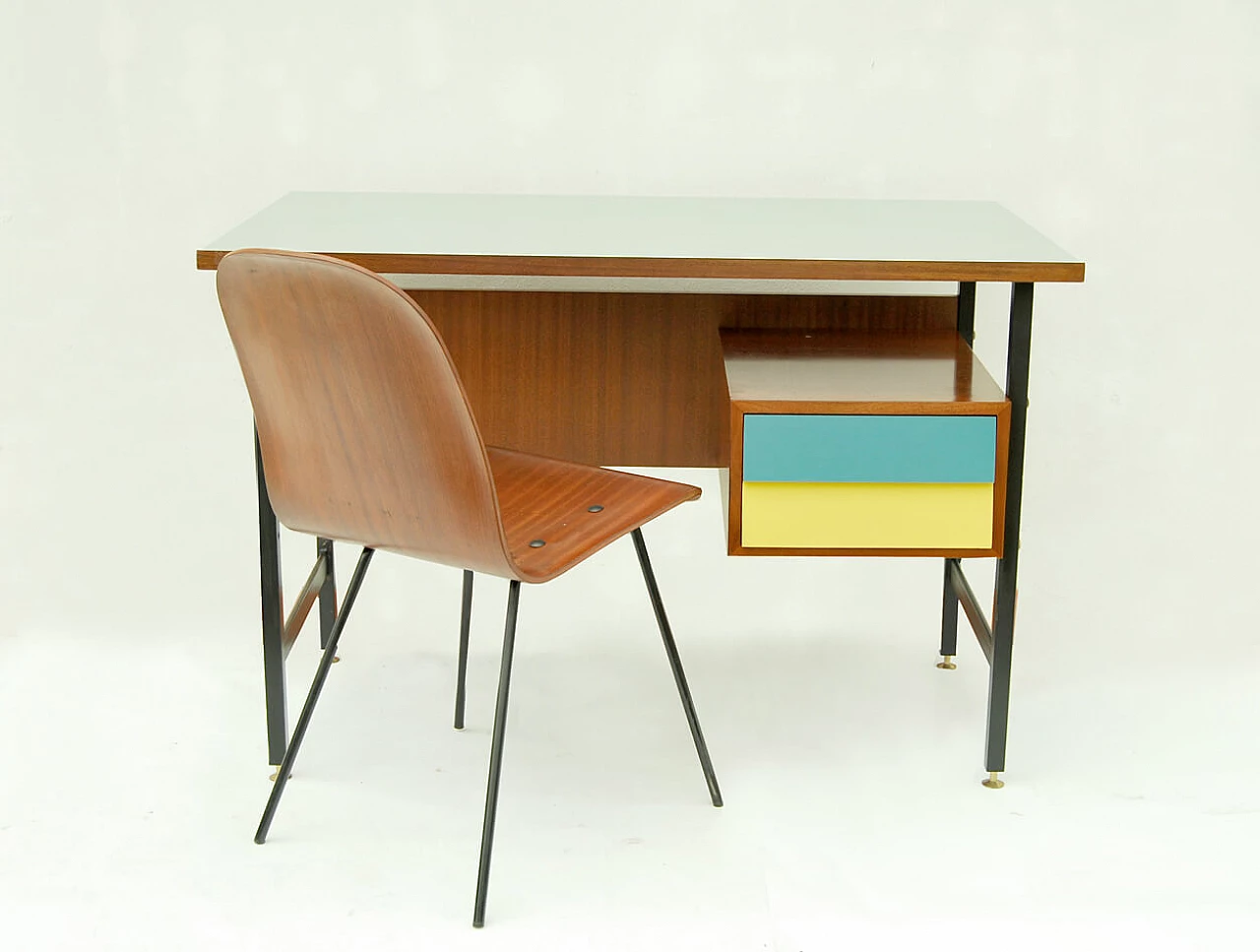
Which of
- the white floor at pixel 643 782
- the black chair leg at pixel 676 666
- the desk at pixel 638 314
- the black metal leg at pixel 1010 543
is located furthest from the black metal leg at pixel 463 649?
the black metal leg at pixel 1010 543

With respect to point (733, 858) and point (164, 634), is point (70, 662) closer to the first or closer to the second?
point (164, 634)

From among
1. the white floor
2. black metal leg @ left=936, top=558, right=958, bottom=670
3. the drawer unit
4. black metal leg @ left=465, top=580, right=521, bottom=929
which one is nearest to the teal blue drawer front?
the drawer unit

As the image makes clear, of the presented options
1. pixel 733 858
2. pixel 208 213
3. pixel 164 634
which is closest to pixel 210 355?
pixel 208 213

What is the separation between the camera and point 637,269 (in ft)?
7.37

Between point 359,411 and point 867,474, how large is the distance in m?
0.70

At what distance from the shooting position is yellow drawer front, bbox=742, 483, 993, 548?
7.59 feet

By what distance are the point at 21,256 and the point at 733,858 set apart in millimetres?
1750

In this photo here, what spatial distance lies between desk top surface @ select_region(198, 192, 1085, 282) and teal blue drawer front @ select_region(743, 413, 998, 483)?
20 cm

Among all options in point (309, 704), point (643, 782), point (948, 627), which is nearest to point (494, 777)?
point (309, 704)

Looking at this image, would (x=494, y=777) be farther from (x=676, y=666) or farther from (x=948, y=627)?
(x=948, y=627)

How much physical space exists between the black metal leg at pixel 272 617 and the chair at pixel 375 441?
0.58 ft

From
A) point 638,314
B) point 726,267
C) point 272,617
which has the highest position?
point 726,267

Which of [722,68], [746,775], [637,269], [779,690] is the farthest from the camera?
[722,68]

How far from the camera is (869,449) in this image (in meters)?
2.29
